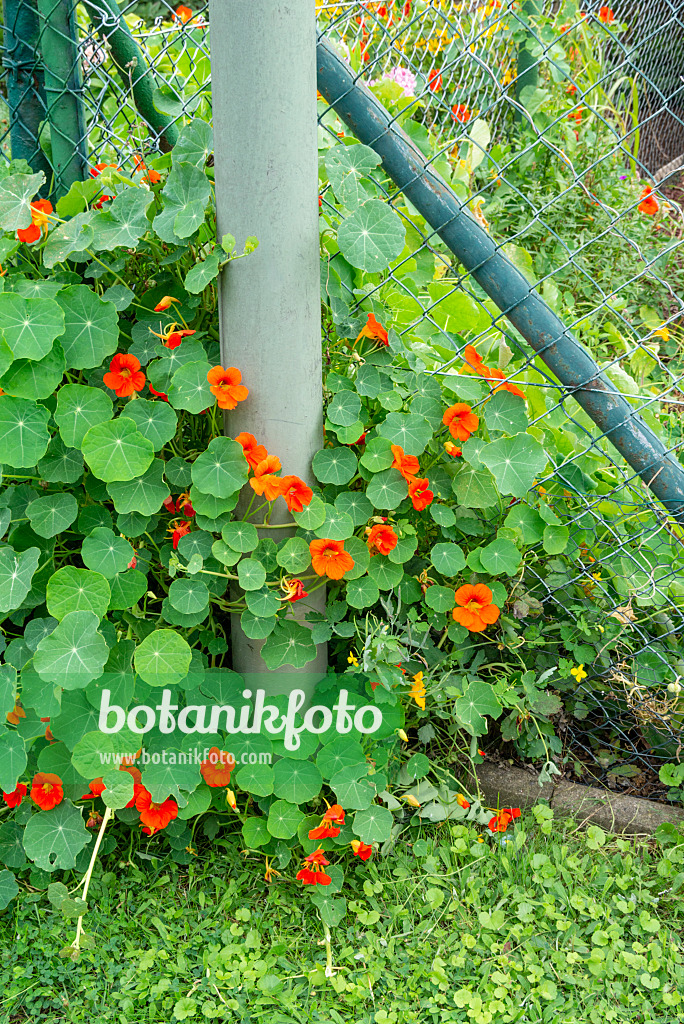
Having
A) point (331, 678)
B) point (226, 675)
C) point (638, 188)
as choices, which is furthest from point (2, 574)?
point (638, 188)

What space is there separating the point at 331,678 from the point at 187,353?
0.80 metres

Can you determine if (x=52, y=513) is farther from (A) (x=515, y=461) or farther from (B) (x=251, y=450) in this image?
(A) (x=515, y=461)

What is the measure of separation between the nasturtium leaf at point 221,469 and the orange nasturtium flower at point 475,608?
55cm

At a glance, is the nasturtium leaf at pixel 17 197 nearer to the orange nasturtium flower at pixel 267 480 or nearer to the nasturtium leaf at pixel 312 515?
the orange nasturtium flower at pixel 267 480

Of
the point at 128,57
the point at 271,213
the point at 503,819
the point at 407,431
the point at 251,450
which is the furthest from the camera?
the point at 503,819

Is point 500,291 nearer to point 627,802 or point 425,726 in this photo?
point 425,726

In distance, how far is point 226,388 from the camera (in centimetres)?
148

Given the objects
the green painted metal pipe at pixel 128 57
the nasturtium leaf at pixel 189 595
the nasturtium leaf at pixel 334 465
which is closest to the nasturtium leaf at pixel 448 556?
the nasturtium leaf at pixel 334 465

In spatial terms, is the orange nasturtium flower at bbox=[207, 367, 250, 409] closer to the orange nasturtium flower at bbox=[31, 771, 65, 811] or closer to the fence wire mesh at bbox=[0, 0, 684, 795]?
the fence wire mesh at bbox=[0, 0, 684, 795]

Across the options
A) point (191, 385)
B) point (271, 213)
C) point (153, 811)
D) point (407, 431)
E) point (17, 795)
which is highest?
point (271, 213)

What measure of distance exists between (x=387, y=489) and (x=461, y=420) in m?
0.22

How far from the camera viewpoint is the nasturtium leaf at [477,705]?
69.6 inches

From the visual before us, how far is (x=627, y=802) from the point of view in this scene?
1931 millimetres

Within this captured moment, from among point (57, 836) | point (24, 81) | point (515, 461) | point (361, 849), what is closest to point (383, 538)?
point (515, 461)
